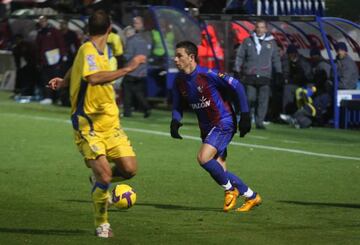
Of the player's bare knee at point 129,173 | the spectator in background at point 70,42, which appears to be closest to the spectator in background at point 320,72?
the spectator in background at point 70,42

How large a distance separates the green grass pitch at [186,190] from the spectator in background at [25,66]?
8.00 meters

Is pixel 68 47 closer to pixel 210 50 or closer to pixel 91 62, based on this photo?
pixel 210 50

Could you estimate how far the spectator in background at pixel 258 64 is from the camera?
2334 cm

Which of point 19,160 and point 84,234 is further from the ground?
point 84,234

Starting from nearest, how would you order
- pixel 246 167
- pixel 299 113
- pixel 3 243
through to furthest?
pixel 3 243 → pixel 246 167 → pixel 299 113

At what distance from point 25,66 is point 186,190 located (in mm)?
17909

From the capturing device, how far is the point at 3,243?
33.9 feet

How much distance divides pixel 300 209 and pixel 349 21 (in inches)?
484

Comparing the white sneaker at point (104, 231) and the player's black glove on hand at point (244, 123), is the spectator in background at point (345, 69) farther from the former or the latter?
the white sneaker at point (104, 231)

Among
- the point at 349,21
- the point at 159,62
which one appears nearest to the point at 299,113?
the point at 349,21

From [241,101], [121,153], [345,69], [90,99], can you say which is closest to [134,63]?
[90,99]

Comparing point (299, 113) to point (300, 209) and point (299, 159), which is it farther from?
point (300, 209)

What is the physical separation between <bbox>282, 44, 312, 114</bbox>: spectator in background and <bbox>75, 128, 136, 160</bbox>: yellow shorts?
14.0 metres

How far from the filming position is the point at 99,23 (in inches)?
416
